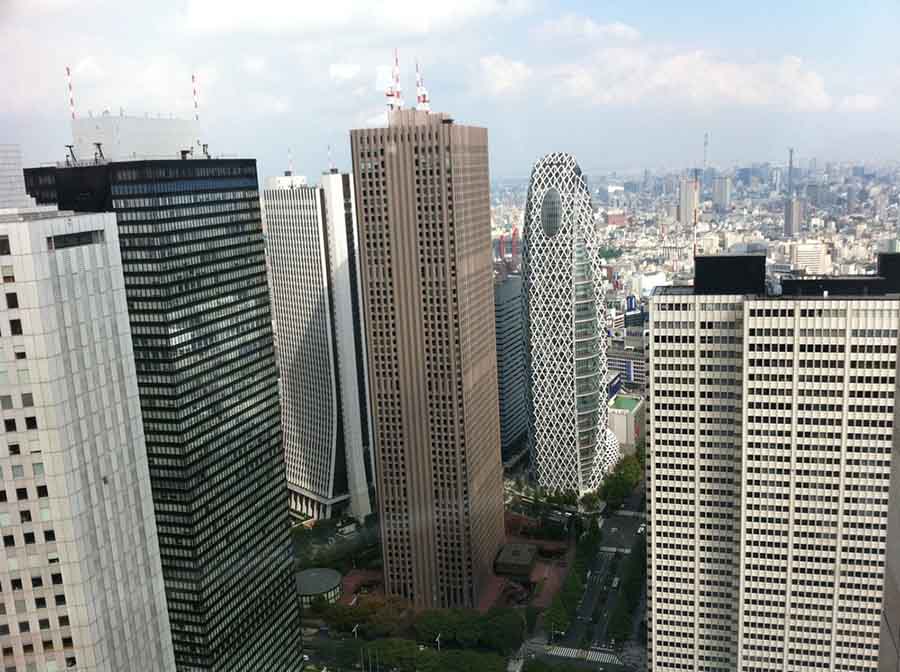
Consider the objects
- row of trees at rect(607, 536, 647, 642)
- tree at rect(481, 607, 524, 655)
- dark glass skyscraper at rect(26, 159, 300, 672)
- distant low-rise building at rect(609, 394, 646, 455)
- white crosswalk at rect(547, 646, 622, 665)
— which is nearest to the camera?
dark glass skyscraper at rect(26, 159, 300, 672)

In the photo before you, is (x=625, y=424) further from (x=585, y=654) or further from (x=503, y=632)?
(x=503, y=632)

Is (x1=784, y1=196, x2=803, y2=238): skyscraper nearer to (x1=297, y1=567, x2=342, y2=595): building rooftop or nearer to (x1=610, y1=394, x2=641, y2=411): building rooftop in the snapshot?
(x1=610, y1=394, x2=641, y2=411): building rooftop

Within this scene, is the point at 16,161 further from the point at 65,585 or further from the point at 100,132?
the point at 65,585

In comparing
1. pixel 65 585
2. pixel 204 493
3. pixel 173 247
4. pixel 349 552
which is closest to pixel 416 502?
pixel 349 552

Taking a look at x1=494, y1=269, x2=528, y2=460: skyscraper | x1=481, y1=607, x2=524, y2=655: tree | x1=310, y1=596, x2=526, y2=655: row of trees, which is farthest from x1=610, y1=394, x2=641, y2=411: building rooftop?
x1=481, y1=607, x2=524, y2=655: tree

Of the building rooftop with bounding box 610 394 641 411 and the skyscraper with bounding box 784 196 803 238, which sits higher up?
the skyscraper with bounding box 784 196 803 238

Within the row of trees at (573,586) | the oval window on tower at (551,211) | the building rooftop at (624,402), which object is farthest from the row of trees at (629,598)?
the oval window on tower at (551,211)
